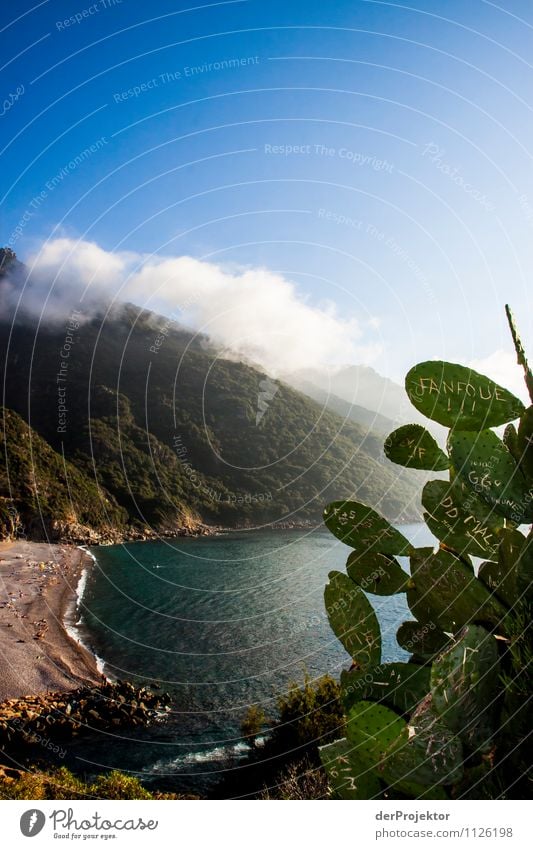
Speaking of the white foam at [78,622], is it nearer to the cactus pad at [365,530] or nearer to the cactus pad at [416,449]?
the cactus pad at [365,530]

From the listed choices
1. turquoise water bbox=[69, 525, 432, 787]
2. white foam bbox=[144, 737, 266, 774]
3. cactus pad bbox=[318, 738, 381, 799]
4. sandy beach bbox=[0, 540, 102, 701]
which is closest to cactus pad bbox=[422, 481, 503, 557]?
cactus pad bbox=[318, 738, 381, 799]

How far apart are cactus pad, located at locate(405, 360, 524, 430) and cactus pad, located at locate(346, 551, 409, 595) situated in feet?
4.29

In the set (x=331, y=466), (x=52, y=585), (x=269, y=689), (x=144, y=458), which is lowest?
(x=52, y=585)

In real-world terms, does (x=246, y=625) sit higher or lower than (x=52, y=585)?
higher

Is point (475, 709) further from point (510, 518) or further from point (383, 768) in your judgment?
point (510, 518)

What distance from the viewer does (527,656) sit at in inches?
110

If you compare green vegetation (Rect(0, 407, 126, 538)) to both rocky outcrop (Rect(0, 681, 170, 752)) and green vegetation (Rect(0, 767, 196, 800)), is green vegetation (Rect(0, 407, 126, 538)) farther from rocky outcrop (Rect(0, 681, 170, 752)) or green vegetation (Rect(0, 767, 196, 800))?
green vegetation (Rect(0, 767, 196, 800))

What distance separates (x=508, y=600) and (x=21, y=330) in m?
136

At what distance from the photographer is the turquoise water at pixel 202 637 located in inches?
933

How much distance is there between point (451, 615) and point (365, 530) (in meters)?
0.88

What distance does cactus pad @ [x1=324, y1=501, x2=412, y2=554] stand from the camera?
158 inches
